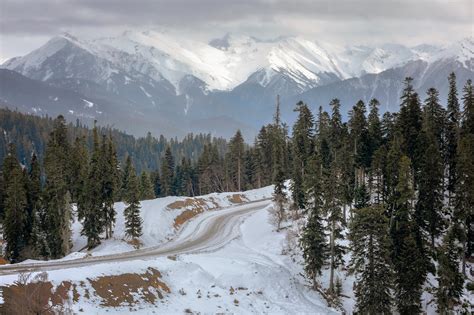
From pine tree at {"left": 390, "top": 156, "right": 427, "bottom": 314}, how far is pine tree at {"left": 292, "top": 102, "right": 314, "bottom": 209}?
19590 millimetres

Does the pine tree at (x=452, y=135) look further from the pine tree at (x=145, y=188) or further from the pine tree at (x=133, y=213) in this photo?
the pine tree at (x=145, y=188)

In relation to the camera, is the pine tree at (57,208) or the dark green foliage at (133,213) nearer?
the dark green foliage at (133,213)

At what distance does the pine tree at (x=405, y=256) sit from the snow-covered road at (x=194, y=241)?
20205 mm

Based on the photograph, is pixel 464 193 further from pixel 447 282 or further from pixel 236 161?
pixel 236 161

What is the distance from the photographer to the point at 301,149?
88.8 meters

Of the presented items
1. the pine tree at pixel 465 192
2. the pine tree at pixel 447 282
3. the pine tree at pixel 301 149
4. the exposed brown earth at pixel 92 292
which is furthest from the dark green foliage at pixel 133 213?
the pine tree at pixel 465 192

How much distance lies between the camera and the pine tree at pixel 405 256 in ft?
166

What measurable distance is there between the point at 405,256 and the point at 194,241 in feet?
83.7

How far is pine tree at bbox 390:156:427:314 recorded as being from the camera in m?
50.6

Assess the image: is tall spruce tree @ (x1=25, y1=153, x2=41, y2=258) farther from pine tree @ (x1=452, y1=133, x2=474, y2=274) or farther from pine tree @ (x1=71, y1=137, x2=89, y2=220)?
pine tree @ (x1=452, y1=133, x2=474, y2=274)

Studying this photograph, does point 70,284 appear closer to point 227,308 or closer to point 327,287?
point 227,308

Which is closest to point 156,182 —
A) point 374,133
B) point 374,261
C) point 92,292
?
point 374,133

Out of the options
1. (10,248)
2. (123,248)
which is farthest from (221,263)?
(10,248)

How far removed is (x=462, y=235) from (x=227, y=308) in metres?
27.1
